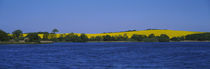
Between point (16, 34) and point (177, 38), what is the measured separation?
259 ft

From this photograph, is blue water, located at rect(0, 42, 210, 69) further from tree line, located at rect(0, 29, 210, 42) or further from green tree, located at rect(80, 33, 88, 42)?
green tree, located at rect(80, 33, 88, 42)

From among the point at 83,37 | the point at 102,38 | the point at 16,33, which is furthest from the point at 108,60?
the point at 16,33

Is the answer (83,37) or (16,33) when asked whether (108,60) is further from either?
(16,33)

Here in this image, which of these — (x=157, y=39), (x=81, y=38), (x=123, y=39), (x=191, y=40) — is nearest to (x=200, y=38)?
(x=191, y=40)

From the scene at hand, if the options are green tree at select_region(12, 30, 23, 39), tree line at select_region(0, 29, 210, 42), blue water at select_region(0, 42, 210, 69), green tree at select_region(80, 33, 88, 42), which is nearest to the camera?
blue water at select_region(0, 42, 210, 69)

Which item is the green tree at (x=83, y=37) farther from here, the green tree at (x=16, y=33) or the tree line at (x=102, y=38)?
the green tree at (x=16, y=33)

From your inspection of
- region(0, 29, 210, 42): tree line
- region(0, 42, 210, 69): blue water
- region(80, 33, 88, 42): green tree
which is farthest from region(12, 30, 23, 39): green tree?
region(0, 42, 210, 69): blue water

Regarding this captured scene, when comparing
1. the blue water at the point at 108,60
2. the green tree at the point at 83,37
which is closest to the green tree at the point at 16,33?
the green tree at the point at 83,37

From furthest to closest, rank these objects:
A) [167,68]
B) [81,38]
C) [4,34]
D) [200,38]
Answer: [81,38]
[200,38]
[4,34]
[167,68]

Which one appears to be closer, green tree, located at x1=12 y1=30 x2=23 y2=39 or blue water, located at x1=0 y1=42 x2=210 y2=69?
blue water, located at x1=0 y1=42 x2=210 y2=69

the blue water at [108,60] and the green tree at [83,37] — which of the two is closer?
the blue water at [108,60]

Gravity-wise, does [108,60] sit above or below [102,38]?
below

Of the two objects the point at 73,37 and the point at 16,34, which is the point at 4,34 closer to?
the point at 16,34

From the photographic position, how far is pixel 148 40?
12688cm
